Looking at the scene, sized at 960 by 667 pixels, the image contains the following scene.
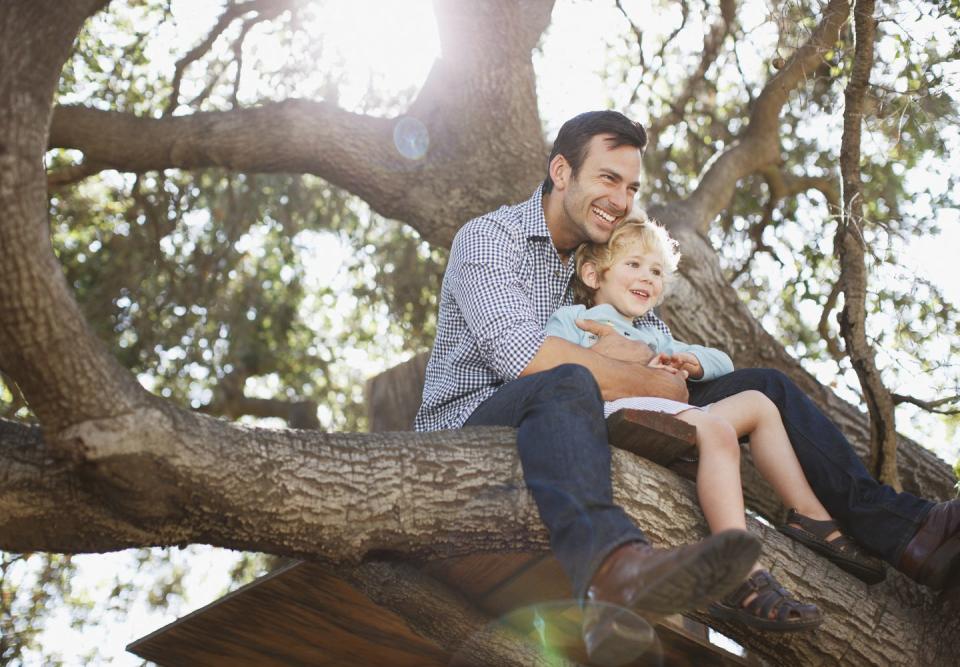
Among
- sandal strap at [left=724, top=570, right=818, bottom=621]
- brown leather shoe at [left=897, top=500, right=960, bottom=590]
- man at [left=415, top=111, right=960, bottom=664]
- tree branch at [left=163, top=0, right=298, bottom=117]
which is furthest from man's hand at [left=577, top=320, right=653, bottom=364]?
tree branch at [left=163, top=0, right=298, bottom=117]

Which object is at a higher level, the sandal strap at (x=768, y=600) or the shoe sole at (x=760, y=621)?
the sandal strap at (x=768, y=600)

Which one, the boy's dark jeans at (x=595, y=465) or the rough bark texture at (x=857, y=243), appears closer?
the boy's dark jeans at (x=595, y=465)

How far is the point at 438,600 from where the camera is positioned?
3.76 m

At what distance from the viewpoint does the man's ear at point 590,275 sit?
4492 mm

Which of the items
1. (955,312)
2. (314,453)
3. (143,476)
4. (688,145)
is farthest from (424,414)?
(688,145)

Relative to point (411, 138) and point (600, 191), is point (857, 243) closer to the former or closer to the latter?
point (600, 191)

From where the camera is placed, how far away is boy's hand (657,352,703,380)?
13.5ft

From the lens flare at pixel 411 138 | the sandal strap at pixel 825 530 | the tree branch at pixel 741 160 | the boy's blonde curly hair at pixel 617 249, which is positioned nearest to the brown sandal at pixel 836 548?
the sandal strap at pixel 825 530

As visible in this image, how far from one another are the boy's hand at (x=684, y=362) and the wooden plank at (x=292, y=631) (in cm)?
144

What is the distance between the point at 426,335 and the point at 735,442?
5650 millimetres

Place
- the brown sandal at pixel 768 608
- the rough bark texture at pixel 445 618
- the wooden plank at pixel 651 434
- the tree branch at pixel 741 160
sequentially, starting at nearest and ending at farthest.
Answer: the brown sandal at pixel 768 608 < the wooden plank at pixel 651 434 < the rough bark texture at pixel 445 618 < the tree branch at pixel 741 160

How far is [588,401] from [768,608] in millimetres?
786

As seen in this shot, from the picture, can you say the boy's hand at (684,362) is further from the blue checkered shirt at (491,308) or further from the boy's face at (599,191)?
the boy's face at (599,191)

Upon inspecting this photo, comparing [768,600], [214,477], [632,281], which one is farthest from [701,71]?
Answer: [214,477]
